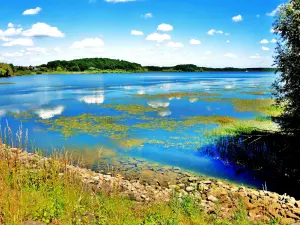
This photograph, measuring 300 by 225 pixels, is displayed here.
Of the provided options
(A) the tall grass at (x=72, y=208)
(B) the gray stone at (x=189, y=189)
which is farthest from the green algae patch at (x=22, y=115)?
(B) the gray stone at (x=189, y=189)

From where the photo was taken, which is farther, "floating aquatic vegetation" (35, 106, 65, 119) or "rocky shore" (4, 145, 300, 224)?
"floating aquatic vegetation" (35, 106, 65, 119)

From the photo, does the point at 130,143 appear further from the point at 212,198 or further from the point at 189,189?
the point at 212,198

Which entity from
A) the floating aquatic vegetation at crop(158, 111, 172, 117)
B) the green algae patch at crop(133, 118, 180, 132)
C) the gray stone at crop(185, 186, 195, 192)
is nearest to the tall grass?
the gray stone at crop(185, 186, 195, 192)

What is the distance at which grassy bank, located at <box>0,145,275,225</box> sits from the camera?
316 inches

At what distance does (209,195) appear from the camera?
12688mm

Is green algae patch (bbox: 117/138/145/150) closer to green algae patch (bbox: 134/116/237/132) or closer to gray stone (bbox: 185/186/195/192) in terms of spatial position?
green algae patch (bbox: 134/116/237/132)

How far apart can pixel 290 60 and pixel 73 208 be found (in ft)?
51.8

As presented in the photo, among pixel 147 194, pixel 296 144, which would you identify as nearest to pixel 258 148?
pixel 296 144

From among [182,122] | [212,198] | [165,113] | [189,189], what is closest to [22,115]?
[165,113]

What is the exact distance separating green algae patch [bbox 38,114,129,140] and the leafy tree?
520 inches

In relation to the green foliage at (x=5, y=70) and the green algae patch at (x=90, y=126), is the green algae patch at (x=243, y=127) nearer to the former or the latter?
the green algae patch at (x=90, y=126)

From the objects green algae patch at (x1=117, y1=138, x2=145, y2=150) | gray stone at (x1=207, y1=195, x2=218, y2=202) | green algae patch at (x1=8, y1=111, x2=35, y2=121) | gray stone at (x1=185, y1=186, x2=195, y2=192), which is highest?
green algae patch at (x1=8, y1=111, x2=35, y2=121)

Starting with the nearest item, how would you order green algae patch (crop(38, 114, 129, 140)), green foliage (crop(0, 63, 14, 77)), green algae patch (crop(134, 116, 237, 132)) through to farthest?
green algae patch (crop(38, 114, 129, 140))
green algae patch (crop(134, 116, 237, 132))
green foliage (crop(0, 63, 14, 77))

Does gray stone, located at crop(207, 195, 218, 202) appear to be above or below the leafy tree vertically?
below
